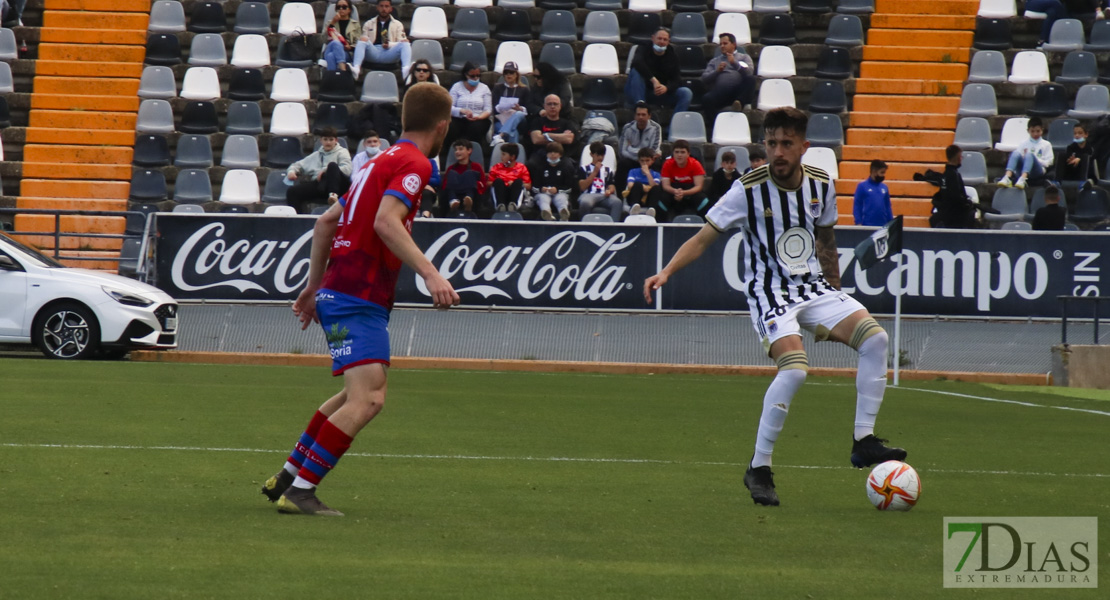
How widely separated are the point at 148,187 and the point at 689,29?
989 centimetres

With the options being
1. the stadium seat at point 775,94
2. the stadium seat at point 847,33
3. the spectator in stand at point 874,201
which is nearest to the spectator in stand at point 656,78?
the stadium seat at point 775,94

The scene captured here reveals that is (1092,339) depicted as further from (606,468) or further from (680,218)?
(606,468)

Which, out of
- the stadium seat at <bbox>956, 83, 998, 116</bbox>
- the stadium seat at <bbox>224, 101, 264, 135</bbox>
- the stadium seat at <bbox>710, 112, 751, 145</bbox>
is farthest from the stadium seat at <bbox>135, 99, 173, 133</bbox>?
the stadium seat at <bbox>956, 83, 998, 116</bbox>

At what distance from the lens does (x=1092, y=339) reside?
19266 millimetres

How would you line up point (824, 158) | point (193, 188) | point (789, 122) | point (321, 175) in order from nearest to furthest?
1. point (789, 122)
2. point (321, 175)
3. point (193, 188)
4. point (824, 158)

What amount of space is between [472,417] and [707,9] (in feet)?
55.7

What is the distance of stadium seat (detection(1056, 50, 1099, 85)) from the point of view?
25312 mm

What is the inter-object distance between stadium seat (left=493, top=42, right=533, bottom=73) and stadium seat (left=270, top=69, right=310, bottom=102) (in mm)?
3346

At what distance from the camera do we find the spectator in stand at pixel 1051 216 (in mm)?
21125

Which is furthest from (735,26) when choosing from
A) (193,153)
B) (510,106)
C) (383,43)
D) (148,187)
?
(148,187)

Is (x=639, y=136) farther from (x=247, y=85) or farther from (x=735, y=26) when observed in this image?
(x=247, y=85)

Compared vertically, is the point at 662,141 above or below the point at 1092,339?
above

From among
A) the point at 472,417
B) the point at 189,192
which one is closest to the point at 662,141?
the point at 189,192

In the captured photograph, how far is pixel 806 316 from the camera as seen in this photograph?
26.0 ft
